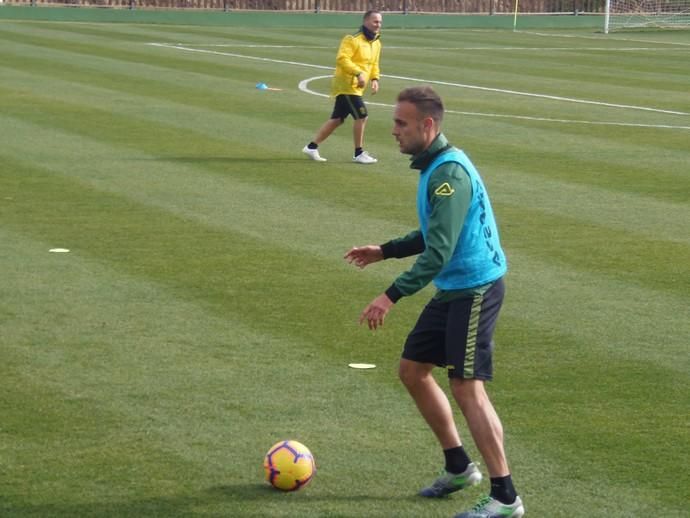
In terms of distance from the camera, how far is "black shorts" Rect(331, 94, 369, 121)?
18.8 metres

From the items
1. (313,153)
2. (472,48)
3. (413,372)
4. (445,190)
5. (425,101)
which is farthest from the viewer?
(472,48)

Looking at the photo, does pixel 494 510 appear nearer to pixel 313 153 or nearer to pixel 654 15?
pixel 313 153

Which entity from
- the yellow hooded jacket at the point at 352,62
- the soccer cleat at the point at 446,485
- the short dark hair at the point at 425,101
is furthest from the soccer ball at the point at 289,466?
the yellow hooded jacket at the point at 352,62

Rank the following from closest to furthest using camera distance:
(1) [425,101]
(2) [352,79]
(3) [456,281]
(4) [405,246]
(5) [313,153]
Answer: (1) [425,101]
(3) [456,281]
(4) [405,246]
(5) [313,153]
(2) [352,79]

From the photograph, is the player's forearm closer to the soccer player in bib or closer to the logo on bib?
the soccer player in bib

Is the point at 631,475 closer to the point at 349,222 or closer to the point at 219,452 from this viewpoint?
the point at 219,452

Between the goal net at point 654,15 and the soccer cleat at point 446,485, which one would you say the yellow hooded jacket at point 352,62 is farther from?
the goal net at point 654,15

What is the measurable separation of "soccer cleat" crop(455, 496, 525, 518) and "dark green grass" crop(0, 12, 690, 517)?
200 millimetres

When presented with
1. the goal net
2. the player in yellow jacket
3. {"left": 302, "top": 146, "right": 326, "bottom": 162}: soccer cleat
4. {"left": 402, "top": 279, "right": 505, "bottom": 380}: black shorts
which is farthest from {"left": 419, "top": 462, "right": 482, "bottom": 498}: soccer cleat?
the goal net

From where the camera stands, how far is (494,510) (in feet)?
22.2

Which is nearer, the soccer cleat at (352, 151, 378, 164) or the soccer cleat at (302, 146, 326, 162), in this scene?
the soccer cleat at (352, 151, 378, 164)

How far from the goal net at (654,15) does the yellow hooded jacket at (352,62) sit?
34.8m

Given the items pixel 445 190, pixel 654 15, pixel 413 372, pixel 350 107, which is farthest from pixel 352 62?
pixel 654 15

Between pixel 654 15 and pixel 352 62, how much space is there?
3685 cm
